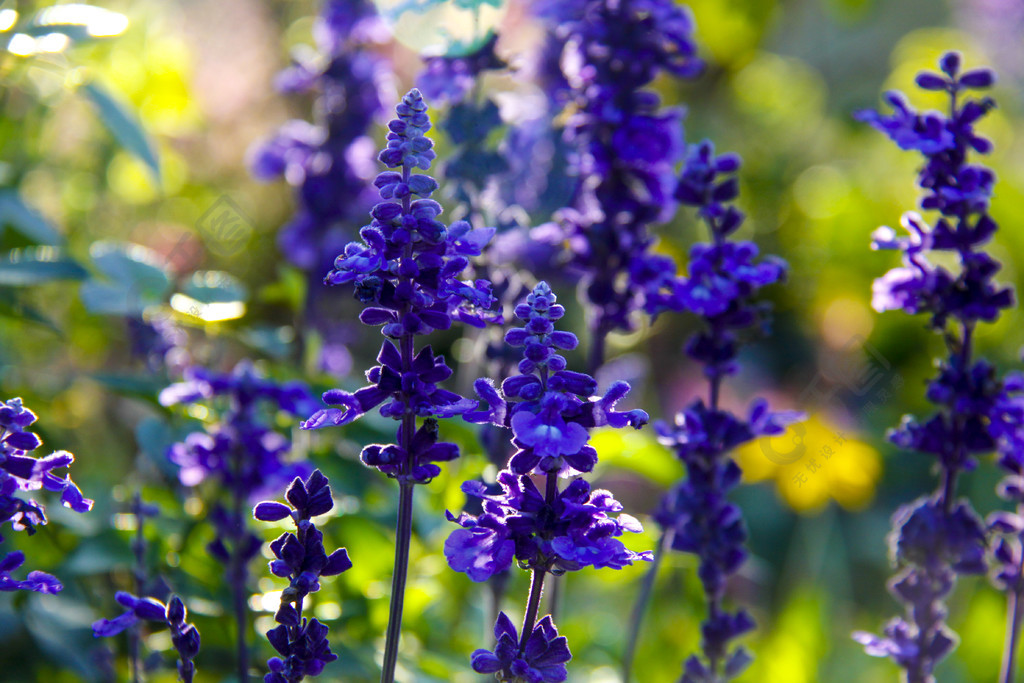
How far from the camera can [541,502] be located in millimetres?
1083

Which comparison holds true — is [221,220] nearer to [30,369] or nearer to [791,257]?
[30,369]

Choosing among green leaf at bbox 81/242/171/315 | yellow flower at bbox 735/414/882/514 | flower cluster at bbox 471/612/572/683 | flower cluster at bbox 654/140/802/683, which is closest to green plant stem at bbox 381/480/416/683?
flower cluster at bbox 471/612/572/683

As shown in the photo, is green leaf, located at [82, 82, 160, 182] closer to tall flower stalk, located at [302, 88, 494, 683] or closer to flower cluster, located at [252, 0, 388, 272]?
flower cluster, located at [252, 0, 388, 272]

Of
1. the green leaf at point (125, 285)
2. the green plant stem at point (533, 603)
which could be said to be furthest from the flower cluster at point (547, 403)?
the green leaf at point (125, 285)

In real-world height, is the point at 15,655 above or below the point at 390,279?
below

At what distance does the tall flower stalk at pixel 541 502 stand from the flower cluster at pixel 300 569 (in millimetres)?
165

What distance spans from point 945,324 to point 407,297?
0.93 meters

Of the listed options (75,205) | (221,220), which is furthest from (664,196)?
(75,205)

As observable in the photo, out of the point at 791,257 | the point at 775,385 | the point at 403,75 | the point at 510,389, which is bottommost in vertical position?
the point at 510,389

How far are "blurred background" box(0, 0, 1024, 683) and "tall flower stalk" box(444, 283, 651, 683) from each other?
80 cm

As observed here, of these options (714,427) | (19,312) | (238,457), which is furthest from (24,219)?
(714,427)

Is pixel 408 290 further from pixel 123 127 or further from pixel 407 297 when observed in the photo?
pixel 123 127

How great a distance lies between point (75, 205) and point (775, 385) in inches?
126

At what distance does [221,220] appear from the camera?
2830mm
